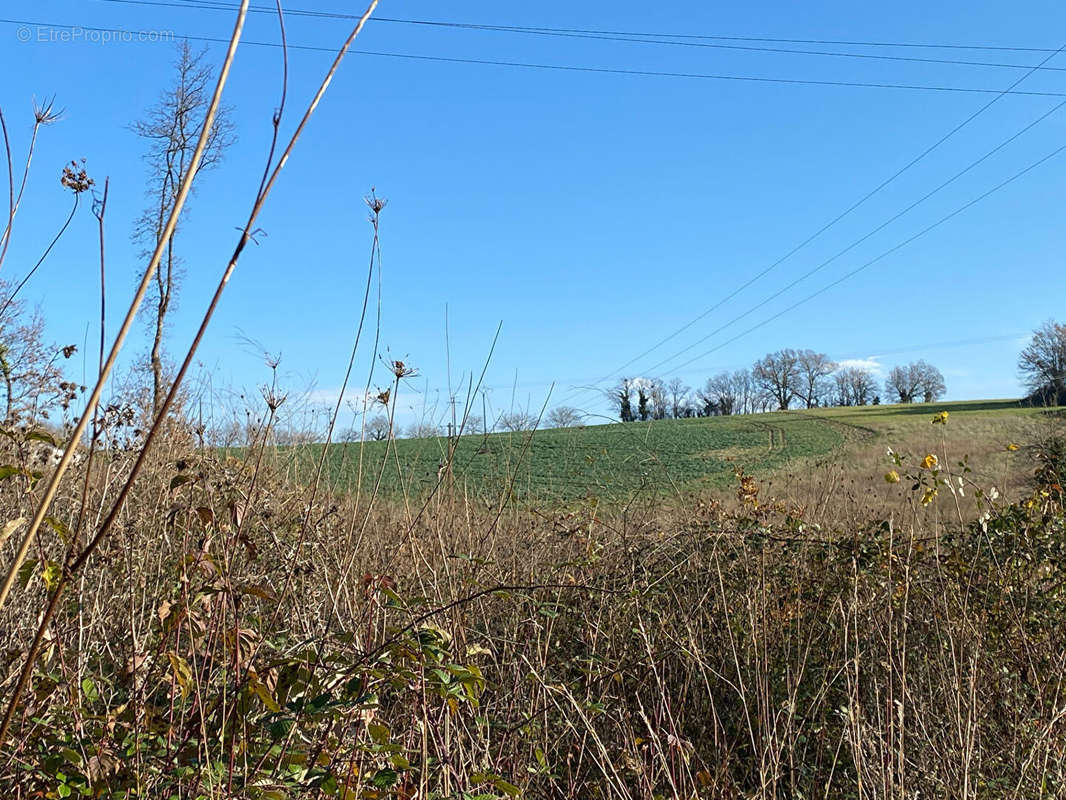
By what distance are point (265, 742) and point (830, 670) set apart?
7.37 feet

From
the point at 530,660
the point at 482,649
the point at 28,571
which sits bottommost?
the point at 530,660

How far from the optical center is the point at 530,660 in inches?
107

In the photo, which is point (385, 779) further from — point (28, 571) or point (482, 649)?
point (28, 571)

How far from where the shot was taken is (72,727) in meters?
1.54

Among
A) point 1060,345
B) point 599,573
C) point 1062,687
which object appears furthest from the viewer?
point 1060,345

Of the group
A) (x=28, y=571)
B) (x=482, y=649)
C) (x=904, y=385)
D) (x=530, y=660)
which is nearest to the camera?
(x=28, y=571)

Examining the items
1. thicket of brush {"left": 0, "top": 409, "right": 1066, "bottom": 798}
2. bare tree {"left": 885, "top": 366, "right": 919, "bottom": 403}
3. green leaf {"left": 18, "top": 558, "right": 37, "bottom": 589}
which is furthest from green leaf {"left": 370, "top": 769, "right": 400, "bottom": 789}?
bare tree {"left": 885, "top": 366, "right": 919, "bottom": 403}

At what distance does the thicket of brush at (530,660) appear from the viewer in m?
1.46

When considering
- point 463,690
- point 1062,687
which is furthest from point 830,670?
point 463,690

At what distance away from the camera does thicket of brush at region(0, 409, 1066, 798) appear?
1.46m

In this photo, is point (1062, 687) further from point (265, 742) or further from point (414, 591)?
point (265, 742)

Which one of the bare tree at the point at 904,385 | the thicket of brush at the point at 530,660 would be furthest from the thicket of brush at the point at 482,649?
the bare tree at the point at 904,385

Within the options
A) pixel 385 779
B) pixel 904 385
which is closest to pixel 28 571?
pixel 385 779

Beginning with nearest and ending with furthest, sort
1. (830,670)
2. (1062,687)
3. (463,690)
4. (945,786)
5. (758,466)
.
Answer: (463,690) → (945,786) → (1062,687) → (830,670) → (758,466)
